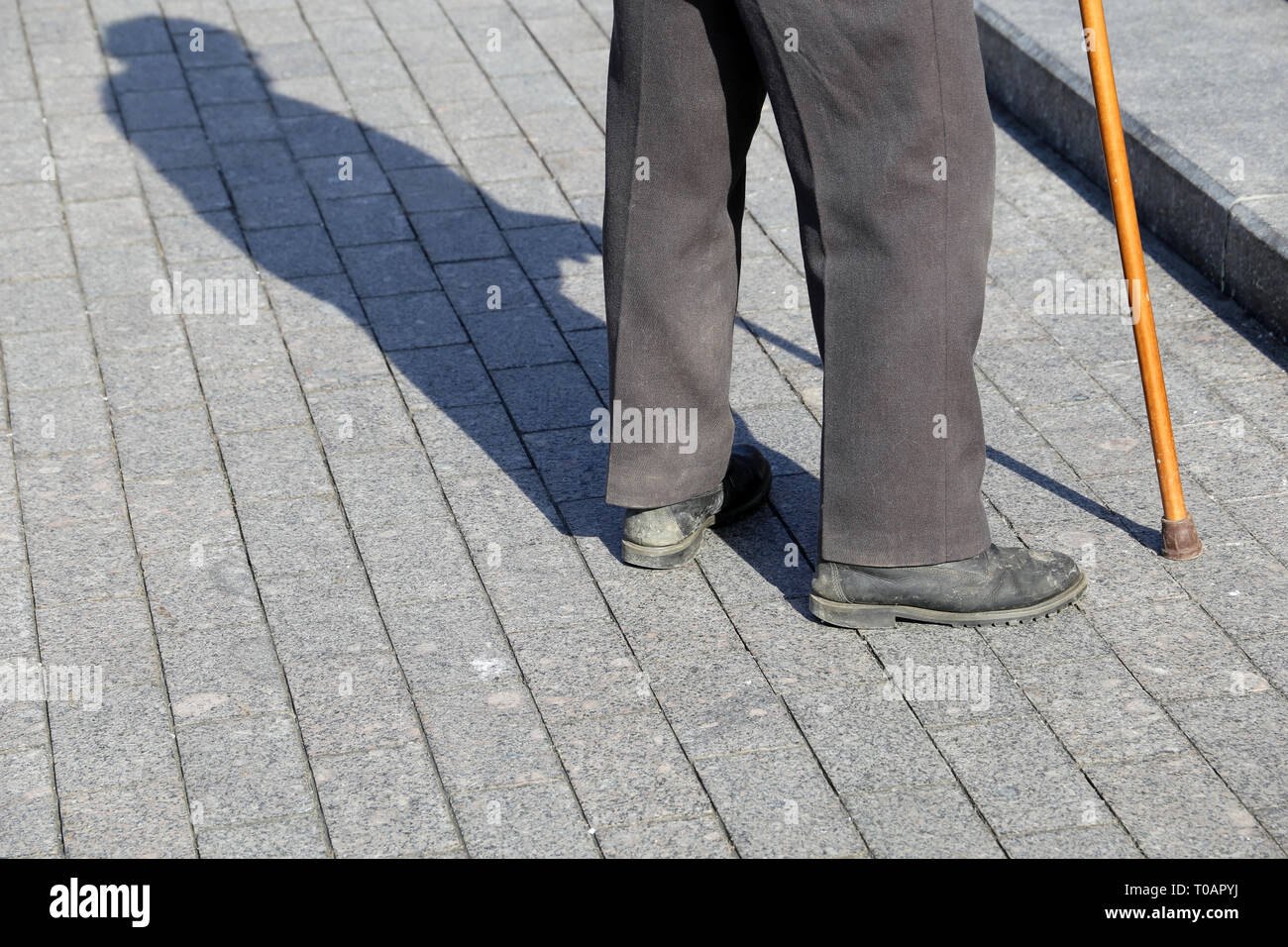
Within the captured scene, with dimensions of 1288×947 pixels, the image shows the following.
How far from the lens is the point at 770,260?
4863 mm

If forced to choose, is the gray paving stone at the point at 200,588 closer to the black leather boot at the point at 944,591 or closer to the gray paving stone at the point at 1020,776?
the black leather boot at the point at 944,591

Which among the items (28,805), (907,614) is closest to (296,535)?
(28,805)

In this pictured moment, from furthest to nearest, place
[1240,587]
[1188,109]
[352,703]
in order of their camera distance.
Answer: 1. [1188,109]
2. [1240,587]
3. [352,703]

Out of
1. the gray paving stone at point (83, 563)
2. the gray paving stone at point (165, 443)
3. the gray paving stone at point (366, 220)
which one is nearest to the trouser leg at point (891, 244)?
the gray paving stone at point (83, 563)

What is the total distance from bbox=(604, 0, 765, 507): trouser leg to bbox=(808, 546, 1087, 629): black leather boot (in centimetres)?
42

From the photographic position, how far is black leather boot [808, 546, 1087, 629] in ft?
10.7

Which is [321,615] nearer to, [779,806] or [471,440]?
[471,440]

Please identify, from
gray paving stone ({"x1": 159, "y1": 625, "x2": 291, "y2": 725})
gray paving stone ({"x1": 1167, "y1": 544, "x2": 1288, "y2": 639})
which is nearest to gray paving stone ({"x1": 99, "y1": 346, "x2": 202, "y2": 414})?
gray paving stone ({"x1": 159, "y1": 625, "x2": 291, "y2": 725})

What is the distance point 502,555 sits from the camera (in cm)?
360

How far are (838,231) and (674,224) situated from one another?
0.38 m

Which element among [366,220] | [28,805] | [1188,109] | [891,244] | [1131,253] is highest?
[891,244]

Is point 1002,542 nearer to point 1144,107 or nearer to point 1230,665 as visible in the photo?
point 1230,665

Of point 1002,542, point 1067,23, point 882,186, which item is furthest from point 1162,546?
point 1067,23

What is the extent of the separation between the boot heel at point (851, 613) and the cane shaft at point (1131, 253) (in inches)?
26.3
